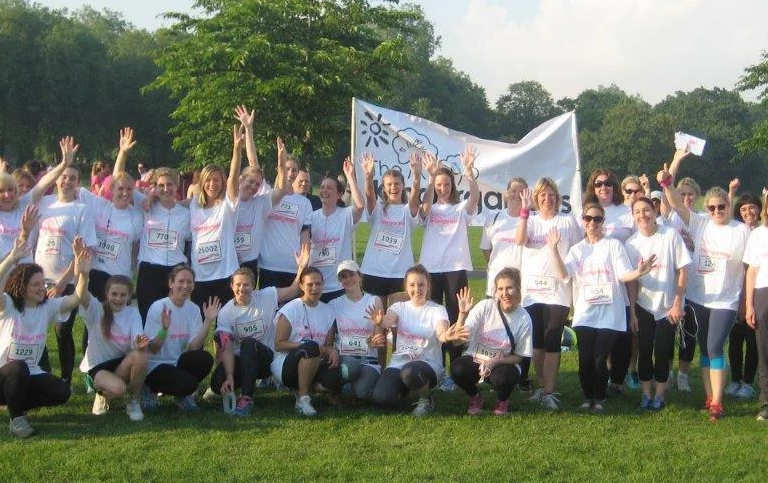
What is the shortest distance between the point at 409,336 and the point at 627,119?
6813cm

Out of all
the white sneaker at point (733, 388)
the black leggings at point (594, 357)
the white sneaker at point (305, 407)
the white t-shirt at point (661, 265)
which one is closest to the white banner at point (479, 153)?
the white sneaker at point (733, 388)

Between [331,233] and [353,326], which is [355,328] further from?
[331,233]

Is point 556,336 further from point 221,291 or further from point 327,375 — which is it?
point 221,291

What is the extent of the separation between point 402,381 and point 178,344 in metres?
1.80

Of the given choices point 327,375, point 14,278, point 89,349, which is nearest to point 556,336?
point 327,375

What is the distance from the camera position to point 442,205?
8.43 m

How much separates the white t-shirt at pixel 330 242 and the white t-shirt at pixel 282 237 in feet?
0.52

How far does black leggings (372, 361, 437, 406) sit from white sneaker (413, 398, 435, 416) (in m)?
0.13

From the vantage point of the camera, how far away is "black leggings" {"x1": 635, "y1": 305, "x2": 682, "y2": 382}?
751cm

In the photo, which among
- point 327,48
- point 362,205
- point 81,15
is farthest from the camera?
point 81,15

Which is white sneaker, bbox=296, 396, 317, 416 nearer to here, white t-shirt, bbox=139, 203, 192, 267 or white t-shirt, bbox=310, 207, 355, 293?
white t-shirt, bbox=310, 207, 355, 293

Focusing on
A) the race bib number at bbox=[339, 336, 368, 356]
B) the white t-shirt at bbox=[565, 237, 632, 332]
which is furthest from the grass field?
the white t-shirt at bbox=[565, 237, 632, 332]

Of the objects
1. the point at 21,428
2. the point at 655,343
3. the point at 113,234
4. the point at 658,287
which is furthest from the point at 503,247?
the point at 21,428

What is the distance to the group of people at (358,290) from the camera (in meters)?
7.23
